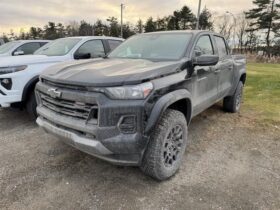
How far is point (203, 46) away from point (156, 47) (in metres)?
0.82

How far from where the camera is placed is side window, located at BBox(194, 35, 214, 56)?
4094 millimetres

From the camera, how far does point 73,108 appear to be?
297 cm

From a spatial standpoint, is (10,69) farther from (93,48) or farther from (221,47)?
(221,47)

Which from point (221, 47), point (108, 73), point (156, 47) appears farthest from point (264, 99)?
point (108, 73)

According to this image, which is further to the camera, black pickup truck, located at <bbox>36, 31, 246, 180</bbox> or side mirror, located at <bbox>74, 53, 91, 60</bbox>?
side mirror, located at <bbox>74, 53, 91, 60</bbox>

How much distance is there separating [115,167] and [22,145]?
5.68 ft

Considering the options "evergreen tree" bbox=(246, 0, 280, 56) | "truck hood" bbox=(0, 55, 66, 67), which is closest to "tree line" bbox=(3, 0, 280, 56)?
"evergreen tree" bbox=(246, 0, 280, 56)

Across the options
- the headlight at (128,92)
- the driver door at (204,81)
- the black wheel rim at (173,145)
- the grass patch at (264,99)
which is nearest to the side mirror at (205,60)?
the driver door at (204,81)

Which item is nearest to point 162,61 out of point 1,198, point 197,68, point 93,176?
point 197,68

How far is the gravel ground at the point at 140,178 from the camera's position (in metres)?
2.94

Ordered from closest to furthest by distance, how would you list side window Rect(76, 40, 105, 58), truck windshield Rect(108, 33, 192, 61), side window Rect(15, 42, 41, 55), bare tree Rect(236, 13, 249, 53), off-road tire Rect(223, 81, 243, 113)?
truck windshield Rect(108, 33, 192, 61), off-road tire Rect(223, 81, 243, 113), side window Rect(76, 40, 105, 58), side window Rect(15, 42, 41, 55), bare tree Rect(236, 13, 249, 53)

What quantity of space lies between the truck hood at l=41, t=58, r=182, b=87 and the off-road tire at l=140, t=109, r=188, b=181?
0.53 m

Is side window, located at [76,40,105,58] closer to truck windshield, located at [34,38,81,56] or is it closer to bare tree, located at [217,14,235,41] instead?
truck windshield, located at [34,38,81,56]

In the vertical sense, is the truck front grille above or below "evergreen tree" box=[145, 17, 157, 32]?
below
